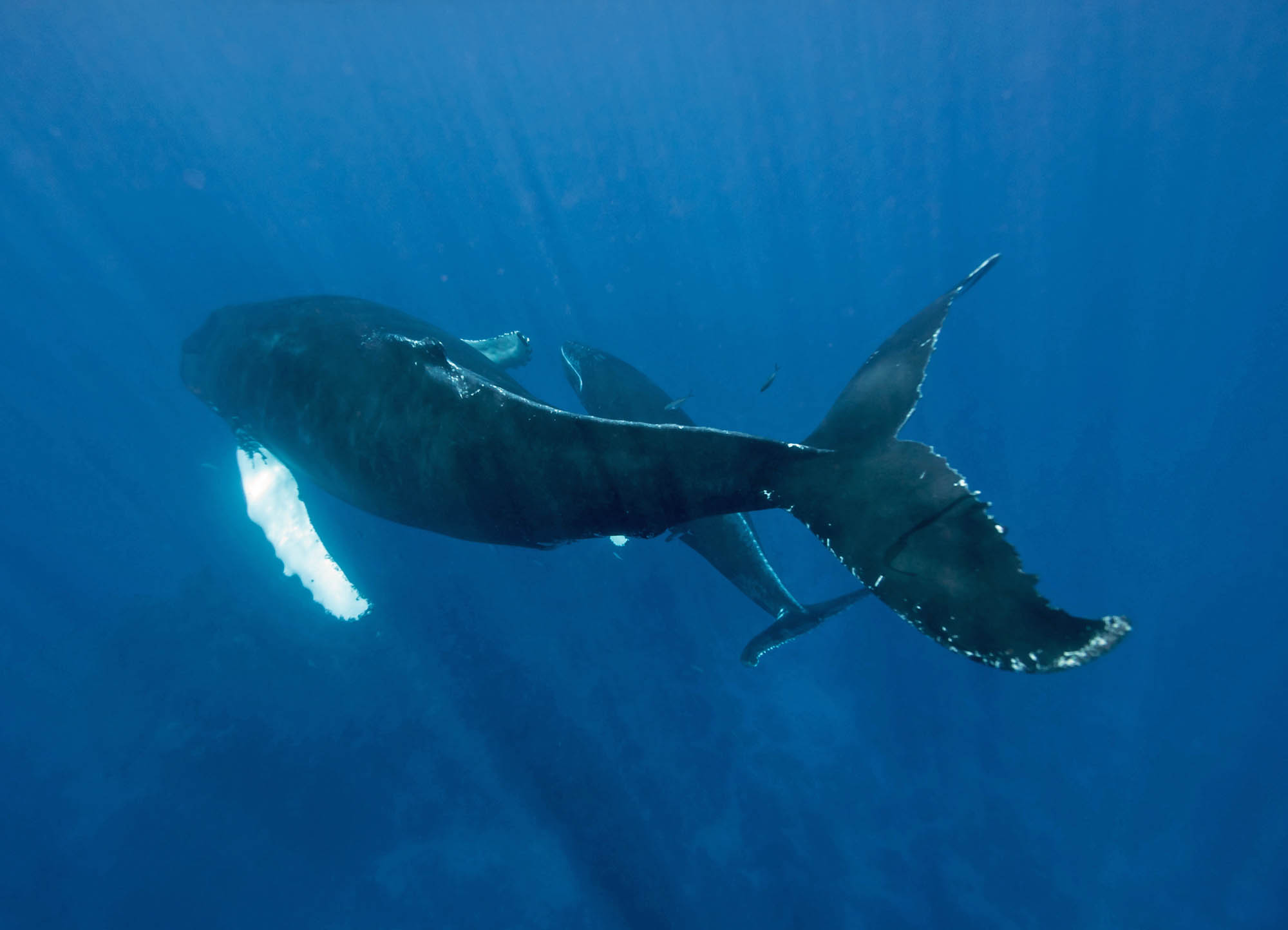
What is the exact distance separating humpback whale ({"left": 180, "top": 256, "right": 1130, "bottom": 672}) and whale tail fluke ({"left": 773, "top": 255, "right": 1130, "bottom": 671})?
1cm

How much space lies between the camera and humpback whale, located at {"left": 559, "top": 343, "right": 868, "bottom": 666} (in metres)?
9.34

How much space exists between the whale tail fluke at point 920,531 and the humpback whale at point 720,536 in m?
3.88

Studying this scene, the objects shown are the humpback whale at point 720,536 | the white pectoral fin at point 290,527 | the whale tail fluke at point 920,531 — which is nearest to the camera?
the whale tail fluke at point 920,531

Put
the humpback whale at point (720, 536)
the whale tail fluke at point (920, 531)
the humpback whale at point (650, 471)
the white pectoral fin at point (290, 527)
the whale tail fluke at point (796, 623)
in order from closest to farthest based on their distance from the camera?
the whale tail fluke at point (920, 531), the humpback whale at point (650, 471), the whale tail fluke at point (796, 623), the humpback whale at point (720, 536), the white pectoral fin at point (290, 527)

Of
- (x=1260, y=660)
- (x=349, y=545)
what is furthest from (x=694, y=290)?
(x=1260, y=660)

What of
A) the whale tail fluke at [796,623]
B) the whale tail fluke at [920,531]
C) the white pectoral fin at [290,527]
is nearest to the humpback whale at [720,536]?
the whale tail fluke at [796,623]

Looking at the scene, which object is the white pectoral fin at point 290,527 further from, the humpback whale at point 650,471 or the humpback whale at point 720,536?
the humpback whale at point 720,536

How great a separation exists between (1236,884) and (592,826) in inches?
802

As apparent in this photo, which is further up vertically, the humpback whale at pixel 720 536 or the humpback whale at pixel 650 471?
the humpback whale at pixel 720 536

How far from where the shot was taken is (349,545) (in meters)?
17.0

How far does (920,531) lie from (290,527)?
12598 millimetres

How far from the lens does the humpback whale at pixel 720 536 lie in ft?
30.6

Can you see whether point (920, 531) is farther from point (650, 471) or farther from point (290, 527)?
point (290, 527)

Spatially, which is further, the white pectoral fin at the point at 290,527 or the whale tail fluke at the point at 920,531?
the white pectoral fin at the point at 290,527
